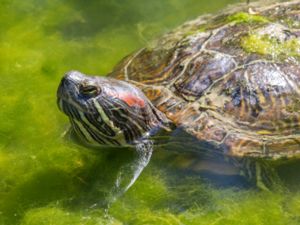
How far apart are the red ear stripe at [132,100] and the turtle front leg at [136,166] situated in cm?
30

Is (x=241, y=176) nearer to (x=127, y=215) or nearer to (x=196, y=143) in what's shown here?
Result: (x=196, y=143)

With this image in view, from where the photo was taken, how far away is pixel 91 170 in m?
3.98

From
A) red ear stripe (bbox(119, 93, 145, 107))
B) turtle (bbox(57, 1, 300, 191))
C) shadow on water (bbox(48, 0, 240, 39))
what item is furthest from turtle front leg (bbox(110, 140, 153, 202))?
shadow on water (bbox(48, 0, 240, 39))

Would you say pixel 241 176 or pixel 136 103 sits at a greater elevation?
pixel 136 103

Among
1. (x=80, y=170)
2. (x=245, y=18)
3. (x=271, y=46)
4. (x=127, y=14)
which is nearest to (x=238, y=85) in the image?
(x=271, y=46)

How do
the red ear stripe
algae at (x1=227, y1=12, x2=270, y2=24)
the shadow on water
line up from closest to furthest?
1. the red ear stripe
2. algae at (x1=227, y1=12, x2=270, y2=24)
3. the shadow on water

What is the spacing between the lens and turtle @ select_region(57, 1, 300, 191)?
143 inches

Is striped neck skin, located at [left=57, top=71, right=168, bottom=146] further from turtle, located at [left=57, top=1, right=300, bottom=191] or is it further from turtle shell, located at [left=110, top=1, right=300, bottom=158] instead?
turtle shell, located at [left=110, top=1, right=300, bottom=158]

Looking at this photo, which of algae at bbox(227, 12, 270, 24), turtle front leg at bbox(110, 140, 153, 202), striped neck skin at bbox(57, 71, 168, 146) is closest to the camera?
striped neck skin at bbox(57, 71, 168, 146)

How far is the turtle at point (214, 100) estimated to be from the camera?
3627mm

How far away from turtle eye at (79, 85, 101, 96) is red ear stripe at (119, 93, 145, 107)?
170mm

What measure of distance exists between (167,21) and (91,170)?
2.12 metres

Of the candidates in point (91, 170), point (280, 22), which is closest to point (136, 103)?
point (91, 170)

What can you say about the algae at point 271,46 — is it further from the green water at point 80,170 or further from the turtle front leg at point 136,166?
the turtle front leg at point 136,166
